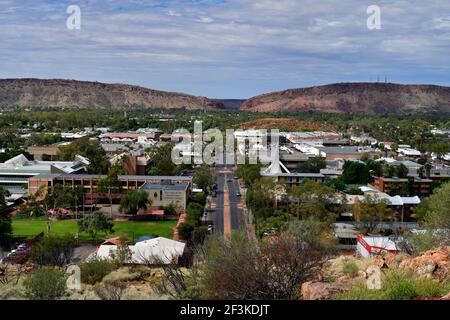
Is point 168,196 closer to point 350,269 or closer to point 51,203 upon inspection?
point 51,203

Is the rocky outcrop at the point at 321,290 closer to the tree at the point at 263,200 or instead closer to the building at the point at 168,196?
the tree at the point at 263,200

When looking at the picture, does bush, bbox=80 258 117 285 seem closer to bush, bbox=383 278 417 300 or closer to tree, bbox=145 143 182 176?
bush, bbox=383 278 417 300

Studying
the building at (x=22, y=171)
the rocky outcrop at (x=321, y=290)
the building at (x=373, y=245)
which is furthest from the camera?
the building at (x=22, y=171)

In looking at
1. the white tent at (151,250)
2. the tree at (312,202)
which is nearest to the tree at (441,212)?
the tree at (312,202)

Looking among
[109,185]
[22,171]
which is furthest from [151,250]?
[22,171]
